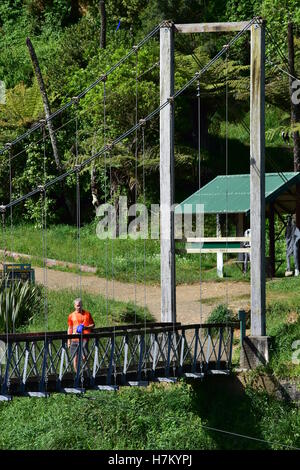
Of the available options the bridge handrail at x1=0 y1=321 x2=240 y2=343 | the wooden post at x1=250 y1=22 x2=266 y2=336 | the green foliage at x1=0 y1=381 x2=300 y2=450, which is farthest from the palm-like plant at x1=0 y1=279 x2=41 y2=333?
the wooden post at x1=250 y1=22 x2=266 y2=336

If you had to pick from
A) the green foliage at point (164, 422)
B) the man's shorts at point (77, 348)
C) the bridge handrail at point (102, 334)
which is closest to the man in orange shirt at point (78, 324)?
the man's shorts at point (77, 348)

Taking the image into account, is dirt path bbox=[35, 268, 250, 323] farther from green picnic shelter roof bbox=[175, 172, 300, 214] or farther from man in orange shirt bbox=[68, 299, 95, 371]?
man in orange shirt bbox=[68, 299, 95, 371]

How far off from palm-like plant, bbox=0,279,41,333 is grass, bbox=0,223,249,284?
1978mm

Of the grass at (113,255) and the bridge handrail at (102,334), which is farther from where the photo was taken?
the grass at (113,255)

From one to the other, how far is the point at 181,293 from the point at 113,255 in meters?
4.45

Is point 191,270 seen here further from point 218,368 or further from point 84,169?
point 218,368

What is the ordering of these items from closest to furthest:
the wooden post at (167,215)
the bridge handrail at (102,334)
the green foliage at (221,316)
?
the bridge handrail at (102,334) → the wooden post at (167,215) → the green foliage at (221,316)

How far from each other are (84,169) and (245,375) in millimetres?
16002

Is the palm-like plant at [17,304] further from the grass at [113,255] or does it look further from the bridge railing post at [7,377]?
the bridge railing post at [7,377]

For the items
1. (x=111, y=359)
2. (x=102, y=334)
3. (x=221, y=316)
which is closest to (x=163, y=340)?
(x=111, y=359)

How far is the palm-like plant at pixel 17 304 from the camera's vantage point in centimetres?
2970

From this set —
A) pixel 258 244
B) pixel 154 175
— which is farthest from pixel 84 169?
pixel 258 244

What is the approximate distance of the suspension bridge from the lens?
69.3 ft

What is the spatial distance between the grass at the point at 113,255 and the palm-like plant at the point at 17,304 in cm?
198
